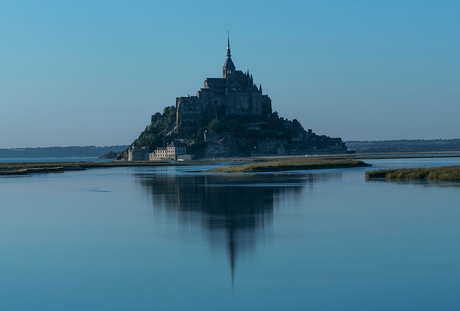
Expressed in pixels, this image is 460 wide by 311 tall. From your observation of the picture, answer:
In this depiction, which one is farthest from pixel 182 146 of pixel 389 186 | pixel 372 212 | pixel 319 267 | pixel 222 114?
pixel 319 267

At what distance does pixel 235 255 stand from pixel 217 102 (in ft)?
429

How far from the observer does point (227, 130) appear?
14175 centimetres

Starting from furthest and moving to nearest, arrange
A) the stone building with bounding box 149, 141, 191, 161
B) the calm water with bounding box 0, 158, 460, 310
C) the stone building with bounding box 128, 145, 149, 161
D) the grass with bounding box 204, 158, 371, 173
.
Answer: the stone building with bounding box 128, 145, 149, 161 → the stone building with bounding box 149, 141, 191, 161 → the grass with bounding box 204, 158, 371, 173 → the calm water with bounding box 0, 158, 460, 310

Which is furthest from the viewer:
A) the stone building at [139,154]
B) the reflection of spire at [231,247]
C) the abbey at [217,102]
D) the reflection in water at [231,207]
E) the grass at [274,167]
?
the stone building at [139,154]

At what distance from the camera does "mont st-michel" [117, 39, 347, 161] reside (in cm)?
13800

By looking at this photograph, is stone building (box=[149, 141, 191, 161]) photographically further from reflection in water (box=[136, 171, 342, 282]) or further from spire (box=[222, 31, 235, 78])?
reflection in water (box=[136, 171, 342, 282])

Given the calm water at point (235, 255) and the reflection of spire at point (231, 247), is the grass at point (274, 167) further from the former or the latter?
the reflection of spire at point (231, 247)

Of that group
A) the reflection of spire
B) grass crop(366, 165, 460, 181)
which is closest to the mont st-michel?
grass crop(366, 165, 460, 181)

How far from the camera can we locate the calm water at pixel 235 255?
438 inches

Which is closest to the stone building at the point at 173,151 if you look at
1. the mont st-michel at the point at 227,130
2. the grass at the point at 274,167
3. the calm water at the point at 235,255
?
the mont st-michel at the point at 227,130

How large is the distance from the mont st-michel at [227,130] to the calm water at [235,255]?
110025 millimetres

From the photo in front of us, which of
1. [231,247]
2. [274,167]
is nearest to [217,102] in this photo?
[274,167]

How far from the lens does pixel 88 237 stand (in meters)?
18.6

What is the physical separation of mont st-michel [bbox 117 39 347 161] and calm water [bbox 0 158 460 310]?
110025 mm
